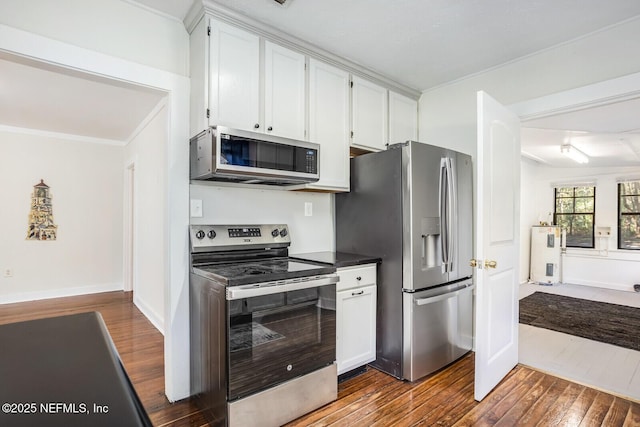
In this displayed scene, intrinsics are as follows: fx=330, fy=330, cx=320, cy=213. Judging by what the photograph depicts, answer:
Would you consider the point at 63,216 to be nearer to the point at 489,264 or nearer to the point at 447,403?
the point at 447,403

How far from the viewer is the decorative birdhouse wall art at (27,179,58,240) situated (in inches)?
189

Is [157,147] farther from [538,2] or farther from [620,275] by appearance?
[620,275]

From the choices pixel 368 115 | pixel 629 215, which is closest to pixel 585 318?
pixel 629 215

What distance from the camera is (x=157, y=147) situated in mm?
3764

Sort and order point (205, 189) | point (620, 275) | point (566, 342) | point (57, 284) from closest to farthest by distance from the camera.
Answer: point (205, 189)
point (566, 342)
point (57, 284)
point (620, 275)

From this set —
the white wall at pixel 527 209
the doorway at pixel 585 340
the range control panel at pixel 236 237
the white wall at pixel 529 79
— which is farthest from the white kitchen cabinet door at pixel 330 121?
the white wall at pixel 527 209

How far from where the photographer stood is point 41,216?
4855 mm

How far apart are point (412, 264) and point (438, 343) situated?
0.72m

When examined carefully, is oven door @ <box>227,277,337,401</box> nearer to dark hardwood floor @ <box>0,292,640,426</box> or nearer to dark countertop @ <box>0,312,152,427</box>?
dark hardwood floor @ <box>0,292,640,426</box>

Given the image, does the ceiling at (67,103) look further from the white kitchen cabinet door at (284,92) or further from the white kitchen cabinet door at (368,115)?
the white kitchen cabinet door at (368,115)

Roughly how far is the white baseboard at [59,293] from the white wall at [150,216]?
40.0 inches

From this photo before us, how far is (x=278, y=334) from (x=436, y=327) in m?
1.33

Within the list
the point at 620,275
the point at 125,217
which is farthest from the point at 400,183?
the point at 620,275

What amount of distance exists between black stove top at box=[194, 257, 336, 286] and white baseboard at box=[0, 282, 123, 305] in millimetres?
4227
